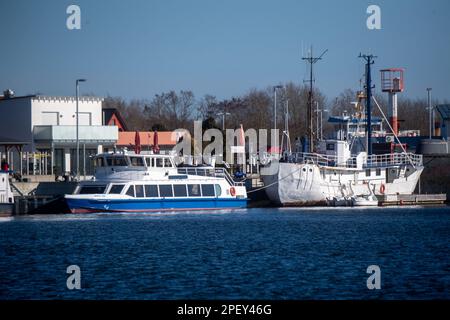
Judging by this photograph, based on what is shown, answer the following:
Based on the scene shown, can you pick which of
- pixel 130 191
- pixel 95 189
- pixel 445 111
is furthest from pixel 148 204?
pixel 445 111

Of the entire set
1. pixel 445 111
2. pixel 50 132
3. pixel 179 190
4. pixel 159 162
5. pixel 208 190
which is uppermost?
pixel 445 111

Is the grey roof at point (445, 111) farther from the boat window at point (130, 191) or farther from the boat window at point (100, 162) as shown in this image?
the boat window at point (100, 162)

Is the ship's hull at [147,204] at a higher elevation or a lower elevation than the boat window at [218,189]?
lower

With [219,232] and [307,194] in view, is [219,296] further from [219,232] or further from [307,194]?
[307,194]

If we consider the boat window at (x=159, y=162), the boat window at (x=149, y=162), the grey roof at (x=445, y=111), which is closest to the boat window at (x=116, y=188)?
the boat window at (x=149, y=162)

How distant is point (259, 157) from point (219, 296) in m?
61.0

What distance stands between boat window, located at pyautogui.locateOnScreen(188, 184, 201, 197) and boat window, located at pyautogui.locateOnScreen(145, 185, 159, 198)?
2.90 m

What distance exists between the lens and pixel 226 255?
4466 centimetres

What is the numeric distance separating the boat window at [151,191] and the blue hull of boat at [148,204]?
0.36 metres

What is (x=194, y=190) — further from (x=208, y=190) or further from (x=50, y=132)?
(x=50, y=132)

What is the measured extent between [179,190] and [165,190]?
4.01 ft

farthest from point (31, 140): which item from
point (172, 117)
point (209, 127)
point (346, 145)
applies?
point (172, 117)

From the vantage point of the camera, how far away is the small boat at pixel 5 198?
63719mm

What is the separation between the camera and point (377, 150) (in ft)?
283
